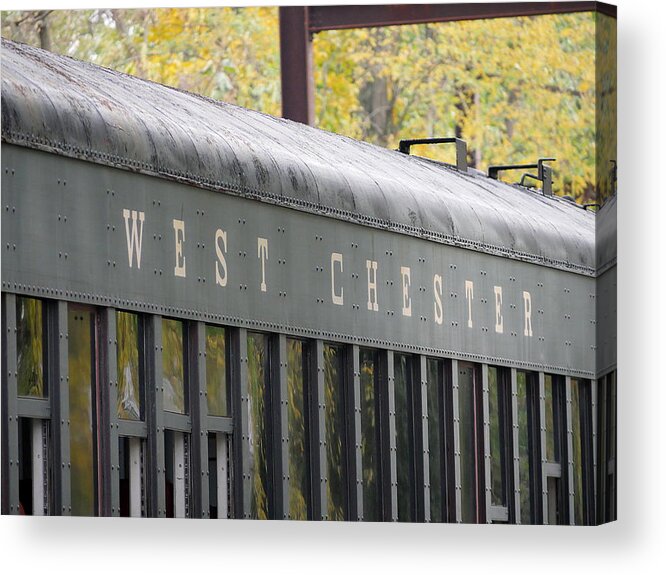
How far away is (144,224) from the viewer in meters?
6.62

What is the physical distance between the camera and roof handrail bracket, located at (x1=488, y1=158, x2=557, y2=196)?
8688 millimetres

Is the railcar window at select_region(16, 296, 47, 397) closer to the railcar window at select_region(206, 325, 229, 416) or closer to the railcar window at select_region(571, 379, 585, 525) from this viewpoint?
the railcar window at select_region(206, 325, 229, 416)

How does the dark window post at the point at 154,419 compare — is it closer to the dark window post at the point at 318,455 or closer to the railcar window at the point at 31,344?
the railcar window at the point at 31,344

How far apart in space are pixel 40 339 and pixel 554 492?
2.29m

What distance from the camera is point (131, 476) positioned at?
6535 mm

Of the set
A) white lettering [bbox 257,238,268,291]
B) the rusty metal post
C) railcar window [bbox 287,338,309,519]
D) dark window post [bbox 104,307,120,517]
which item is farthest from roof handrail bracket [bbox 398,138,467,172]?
dark window post [bbox 104,307,120,517]

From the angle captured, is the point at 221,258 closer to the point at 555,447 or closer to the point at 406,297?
the point at 406,297

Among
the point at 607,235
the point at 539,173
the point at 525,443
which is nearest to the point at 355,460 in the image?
the point at 525,443

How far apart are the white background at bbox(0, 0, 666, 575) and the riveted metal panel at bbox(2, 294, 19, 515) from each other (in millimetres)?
611

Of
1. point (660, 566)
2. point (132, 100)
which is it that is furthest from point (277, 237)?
point (660, 566)

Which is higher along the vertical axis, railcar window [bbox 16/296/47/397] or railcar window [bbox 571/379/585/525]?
railcar window [bbox 16/296/47/397]

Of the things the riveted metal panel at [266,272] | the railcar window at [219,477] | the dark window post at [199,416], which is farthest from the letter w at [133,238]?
the railcar window at [219,477]

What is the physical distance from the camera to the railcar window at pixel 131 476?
6.49m

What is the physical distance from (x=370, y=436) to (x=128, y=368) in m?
1.16
